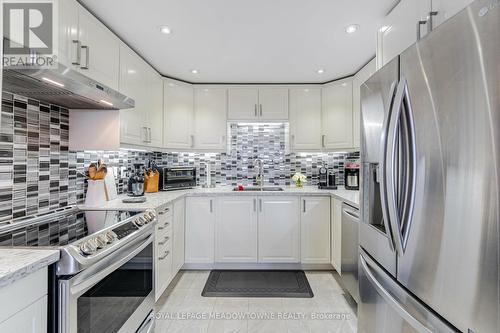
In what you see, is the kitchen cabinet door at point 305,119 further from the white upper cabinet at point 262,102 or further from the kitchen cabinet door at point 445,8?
the kitchen cabinet door at point 445,8

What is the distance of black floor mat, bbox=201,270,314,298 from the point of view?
7.95 ft

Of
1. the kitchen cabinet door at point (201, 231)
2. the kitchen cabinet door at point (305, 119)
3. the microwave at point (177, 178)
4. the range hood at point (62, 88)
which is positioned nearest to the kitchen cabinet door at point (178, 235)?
the kitchen cabinet door at point (201, 231)

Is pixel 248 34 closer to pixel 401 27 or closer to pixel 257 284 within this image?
pixel 401 27

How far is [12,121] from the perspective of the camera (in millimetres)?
1516

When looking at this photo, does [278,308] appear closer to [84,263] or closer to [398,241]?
[398,241]

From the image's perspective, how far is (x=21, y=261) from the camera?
89cm

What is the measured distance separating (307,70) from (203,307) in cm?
258

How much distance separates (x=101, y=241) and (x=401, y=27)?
2.02 meters

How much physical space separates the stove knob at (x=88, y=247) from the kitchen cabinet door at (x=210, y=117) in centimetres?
217

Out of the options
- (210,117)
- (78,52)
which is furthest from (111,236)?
(210,117)

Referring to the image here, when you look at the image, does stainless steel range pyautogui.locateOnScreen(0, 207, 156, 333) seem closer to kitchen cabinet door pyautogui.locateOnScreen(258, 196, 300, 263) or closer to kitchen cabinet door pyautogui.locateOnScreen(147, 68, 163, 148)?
kitchen cabinet door pyautogui.locateOnScreen(147, 68, 163, 148)

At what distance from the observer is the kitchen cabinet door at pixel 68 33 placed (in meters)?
1.50

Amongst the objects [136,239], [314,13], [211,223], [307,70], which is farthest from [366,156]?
[211,223]

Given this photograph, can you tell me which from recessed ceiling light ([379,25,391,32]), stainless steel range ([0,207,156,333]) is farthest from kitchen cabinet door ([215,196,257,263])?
recessed ceiling light ([379,25,391,32])
